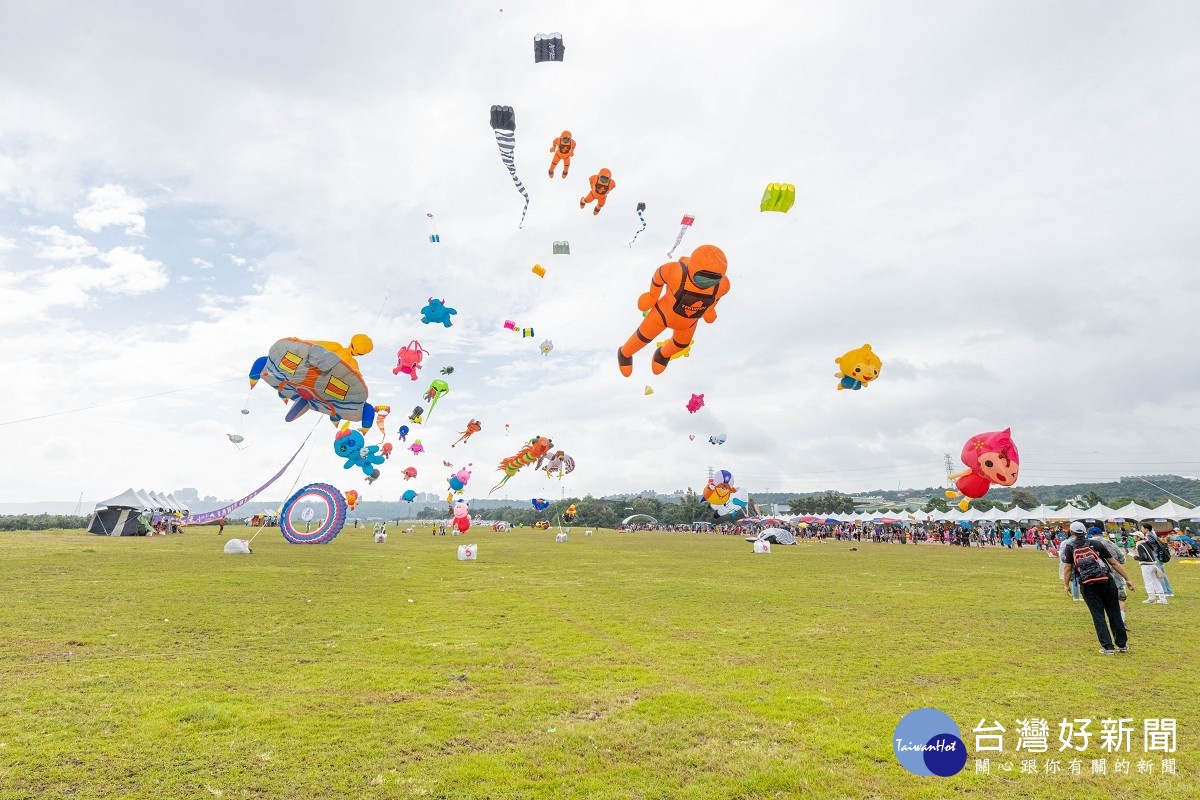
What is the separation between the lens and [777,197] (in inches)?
660

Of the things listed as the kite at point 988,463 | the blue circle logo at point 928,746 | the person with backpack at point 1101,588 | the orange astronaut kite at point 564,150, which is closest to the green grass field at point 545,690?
the blue circle logo at point 928,746

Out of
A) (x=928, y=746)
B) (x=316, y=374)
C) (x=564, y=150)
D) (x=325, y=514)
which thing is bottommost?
(x=325, y=514)

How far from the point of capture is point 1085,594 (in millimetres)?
10172

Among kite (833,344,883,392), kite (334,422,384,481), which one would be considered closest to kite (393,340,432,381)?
kite (334,422,384,481)

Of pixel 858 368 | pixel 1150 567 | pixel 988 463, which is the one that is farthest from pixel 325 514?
pixel 1150 567

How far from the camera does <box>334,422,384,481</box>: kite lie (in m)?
34.4

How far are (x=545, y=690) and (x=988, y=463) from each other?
21.6 metres

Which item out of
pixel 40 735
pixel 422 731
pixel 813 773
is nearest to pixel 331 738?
pixel 422 731

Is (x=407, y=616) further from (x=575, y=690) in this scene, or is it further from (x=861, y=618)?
(x=861, y=618)

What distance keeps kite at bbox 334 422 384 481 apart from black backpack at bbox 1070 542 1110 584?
31879 millimetres

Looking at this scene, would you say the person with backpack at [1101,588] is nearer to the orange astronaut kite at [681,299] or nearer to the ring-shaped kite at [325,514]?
the orange astronaut kite at [681,299]

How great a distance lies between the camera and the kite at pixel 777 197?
1670cm

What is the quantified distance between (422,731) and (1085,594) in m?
11.2

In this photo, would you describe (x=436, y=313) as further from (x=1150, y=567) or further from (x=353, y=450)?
(x=1150, y=567)
